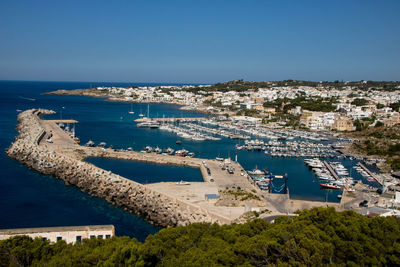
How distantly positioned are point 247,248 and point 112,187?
11404 mm

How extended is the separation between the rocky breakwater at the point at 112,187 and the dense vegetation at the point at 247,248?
193 inches

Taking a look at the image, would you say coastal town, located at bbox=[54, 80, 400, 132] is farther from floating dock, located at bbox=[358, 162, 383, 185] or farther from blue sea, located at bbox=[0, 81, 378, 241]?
floating dock, located at bbox=[358, 162, 383, 185]

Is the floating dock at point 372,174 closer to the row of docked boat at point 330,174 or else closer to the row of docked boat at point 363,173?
the row of docked boat at point 363,173

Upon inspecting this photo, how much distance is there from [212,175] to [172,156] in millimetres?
6436

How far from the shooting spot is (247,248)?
25.8ft

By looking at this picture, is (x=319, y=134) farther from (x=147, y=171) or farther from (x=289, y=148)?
(x=147, y=171)

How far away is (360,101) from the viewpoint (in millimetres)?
57844

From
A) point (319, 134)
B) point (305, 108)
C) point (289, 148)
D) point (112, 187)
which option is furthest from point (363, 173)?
point (305, 108)

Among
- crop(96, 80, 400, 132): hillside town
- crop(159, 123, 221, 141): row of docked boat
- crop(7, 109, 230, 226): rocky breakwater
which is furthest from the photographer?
crop(96, 80, 400, 132): hillside town

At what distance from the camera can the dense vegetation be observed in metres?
7.37

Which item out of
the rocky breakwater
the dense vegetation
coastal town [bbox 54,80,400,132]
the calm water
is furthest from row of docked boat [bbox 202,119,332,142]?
the dense vegetation

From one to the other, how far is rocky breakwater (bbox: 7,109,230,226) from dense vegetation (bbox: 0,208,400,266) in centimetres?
490

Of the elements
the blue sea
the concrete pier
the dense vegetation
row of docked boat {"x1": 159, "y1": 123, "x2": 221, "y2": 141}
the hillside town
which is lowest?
the blue sea

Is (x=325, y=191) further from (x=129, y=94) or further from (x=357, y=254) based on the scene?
(x=129, y=94)
